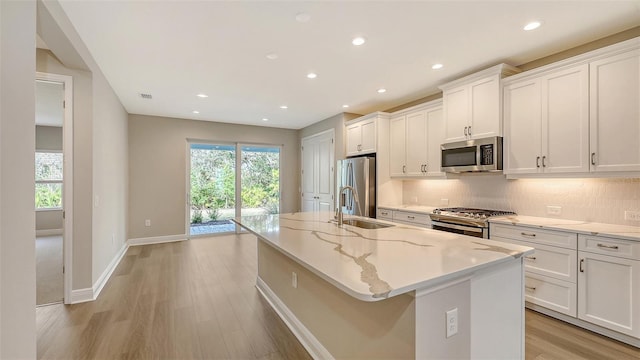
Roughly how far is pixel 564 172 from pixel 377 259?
2.35 m

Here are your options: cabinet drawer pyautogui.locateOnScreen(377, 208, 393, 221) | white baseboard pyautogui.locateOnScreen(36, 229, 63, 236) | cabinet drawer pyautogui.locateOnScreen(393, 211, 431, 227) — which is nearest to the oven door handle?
cabinet drawer pyautogui.locateOnScreen(393, 211, 431, 227)

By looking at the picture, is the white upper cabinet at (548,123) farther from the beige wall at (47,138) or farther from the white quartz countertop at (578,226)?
the beige wall at (47,138)

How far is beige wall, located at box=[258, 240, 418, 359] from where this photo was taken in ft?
4.17

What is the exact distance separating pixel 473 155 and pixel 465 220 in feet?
2.51

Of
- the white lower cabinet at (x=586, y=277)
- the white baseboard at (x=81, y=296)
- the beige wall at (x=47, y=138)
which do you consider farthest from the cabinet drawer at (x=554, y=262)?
the beige wall at (x=47, y=138)

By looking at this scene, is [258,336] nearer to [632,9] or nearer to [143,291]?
[143,291]

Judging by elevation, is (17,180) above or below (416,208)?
above

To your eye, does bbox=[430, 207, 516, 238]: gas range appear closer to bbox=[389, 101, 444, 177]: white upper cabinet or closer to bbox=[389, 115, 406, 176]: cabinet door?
bbox=[389, 101, 444, 177]: white upper cabinet

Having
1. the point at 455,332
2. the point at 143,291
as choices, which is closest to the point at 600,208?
the point at 455,332

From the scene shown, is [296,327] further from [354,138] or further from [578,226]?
[354,138]

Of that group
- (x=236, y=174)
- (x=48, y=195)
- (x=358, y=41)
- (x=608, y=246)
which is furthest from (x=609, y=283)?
(x=48, y=195)

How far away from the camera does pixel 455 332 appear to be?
132 centimetres

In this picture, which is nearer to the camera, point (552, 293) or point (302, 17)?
point (302, 17)

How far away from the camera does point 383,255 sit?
1521 millimetres
